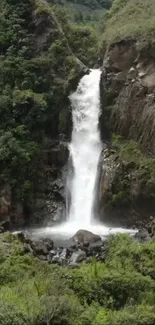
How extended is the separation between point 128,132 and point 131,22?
31.2 feet

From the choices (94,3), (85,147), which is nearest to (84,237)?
(85,147)

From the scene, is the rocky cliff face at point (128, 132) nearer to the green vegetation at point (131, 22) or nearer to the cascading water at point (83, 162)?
the green vegetation at point (131, 22)

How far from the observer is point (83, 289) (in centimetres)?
1600

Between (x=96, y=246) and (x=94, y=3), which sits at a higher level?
(x=94, y=3)

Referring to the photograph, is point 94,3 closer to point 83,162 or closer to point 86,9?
point 86,9

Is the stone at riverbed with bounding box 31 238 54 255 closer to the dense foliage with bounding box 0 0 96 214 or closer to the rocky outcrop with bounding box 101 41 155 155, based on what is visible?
the dense foliage with bounding box 0 0 96 214

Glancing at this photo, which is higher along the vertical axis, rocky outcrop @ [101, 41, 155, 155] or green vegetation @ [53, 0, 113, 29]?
green vegetation @ [53, 0, 113, 29]

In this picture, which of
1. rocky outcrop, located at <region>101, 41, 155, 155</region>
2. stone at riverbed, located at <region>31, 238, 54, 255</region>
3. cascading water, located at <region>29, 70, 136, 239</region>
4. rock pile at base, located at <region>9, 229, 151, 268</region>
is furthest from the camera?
rocky outcrop, located at <region>101, 41, 155, 155</region>

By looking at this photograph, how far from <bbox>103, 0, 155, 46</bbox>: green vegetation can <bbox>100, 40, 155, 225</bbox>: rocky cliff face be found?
0.71 m

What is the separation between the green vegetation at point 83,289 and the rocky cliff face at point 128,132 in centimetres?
1087

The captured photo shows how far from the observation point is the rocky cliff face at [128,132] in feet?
101

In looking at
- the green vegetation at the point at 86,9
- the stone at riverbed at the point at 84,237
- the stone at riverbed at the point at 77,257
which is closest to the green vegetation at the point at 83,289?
the stone at riverbed at the point at 77,257

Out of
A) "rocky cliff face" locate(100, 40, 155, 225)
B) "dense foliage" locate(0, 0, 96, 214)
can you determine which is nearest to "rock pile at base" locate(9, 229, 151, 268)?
"rocky cliff face" locate(100, 40, 155, 225)

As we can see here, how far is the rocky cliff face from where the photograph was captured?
30844 mm
